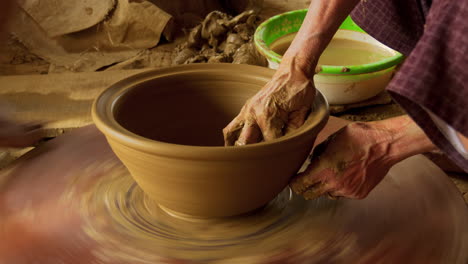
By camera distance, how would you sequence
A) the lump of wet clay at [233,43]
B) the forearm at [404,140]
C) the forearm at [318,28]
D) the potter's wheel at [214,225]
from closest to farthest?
the potter's wheel at [214,225] < the forearm at [404,140] < the forearm at [318,28] < the lump of wet clay at [233,43]

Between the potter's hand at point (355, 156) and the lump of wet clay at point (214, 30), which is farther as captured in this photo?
the lump of wet clay at point (214, 30)

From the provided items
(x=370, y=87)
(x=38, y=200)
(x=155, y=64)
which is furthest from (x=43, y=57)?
(x=38, y=200)

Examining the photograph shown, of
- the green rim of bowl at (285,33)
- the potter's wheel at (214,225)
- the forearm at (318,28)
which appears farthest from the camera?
the green rim of bowl at (285,33)

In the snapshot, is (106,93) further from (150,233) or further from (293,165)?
(293,165)

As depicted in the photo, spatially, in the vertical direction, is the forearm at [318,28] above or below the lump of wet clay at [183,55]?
above

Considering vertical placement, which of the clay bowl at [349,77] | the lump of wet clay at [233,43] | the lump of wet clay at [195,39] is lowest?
the lump of wet clay at [195,39]

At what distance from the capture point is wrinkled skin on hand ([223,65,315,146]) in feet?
3.51

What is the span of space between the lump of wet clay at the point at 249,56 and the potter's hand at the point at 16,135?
1182 millimetres

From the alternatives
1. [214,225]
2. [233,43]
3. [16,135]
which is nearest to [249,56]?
[233,43]

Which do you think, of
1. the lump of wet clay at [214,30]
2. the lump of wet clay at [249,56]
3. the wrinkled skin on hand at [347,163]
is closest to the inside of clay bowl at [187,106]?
the wrinkled skin on hand at [347,163]

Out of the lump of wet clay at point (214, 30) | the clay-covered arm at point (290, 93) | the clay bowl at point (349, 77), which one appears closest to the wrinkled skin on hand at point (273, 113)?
the clay-covered arm at point (290, 93)

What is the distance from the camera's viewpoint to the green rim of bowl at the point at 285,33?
2.19 meters

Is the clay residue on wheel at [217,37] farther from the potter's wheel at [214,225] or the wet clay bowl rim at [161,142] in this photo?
the potter's wheel at [214,225]

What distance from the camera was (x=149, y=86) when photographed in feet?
3.80
